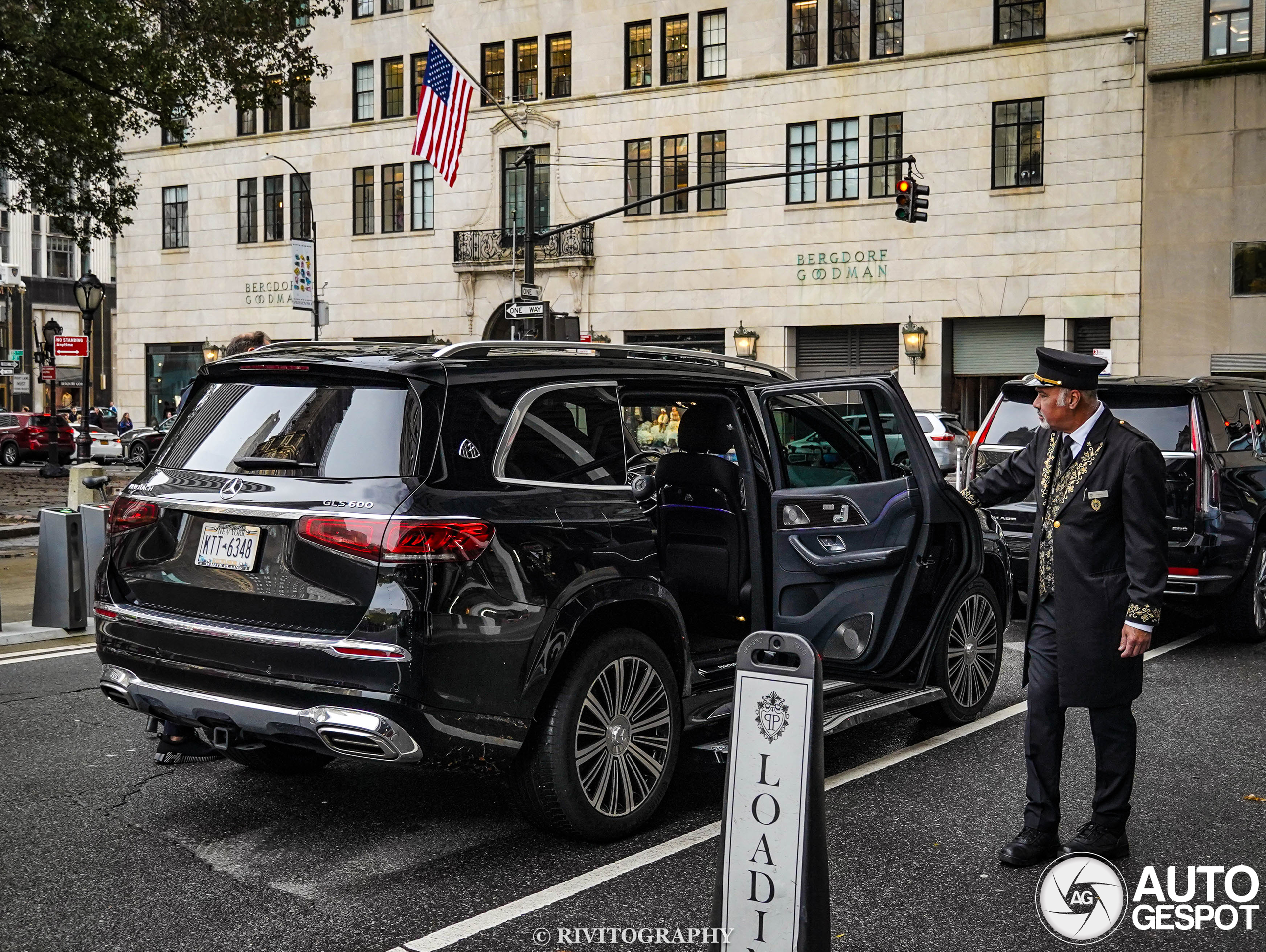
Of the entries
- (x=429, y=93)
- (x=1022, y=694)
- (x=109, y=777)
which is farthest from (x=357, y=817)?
(x=429, y=93)

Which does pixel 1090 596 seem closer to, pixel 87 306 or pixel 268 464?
pixel 268 464

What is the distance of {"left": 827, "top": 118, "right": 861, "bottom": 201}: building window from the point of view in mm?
33750

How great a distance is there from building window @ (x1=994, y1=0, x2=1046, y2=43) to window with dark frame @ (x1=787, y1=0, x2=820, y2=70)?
15.8 feet

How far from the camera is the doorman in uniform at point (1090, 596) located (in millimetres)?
4527

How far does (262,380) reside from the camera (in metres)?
4.94

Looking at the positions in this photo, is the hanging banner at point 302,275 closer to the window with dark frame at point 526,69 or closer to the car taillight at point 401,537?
the window with dark frame at point 526,69

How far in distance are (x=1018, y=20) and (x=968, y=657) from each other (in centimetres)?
2956

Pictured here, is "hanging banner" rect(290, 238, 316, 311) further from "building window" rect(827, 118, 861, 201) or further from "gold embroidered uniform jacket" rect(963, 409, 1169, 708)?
"gold embroidered uniform jacket" rect(963, 409, 1169, 708)

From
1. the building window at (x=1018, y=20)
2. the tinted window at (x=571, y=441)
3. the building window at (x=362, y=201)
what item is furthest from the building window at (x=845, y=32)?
the tinted window at (x=571, y=441)

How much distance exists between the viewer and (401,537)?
4234mm

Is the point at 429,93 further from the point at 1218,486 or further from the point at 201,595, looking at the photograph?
the point at 201,595

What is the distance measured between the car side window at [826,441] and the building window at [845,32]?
29.8 meters

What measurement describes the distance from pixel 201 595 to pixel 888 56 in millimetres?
31973

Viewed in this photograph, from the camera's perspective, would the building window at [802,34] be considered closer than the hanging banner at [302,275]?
No
